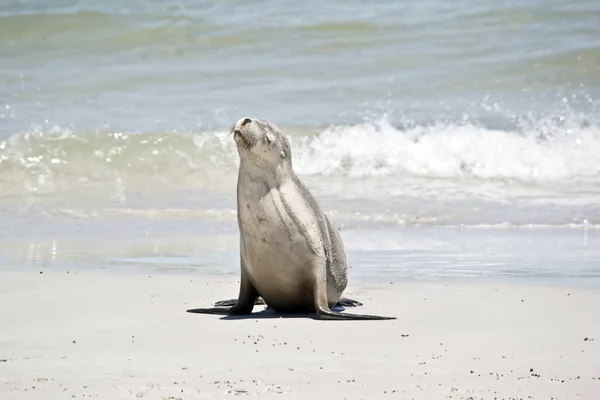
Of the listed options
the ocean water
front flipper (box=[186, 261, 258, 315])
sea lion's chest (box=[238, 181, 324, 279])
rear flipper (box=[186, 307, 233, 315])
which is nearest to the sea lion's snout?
sea lion's chest (box=[238, 181, 324, 279])

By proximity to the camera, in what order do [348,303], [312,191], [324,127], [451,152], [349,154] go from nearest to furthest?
[348,303] → [312,191] → [451,152] → [349,154] → [324,127]

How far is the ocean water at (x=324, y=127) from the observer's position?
33.8 ft

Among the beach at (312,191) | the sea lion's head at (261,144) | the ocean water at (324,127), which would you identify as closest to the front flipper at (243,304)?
the beach at (312,191)

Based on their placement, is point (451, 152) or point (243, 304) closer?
point (243, 304)

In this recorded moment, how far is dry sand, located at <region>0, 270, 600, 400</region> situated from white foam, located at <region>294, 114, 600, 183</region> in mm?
A: 7824

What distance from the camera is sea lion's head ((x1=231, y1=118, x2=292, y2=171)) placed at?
6762mm

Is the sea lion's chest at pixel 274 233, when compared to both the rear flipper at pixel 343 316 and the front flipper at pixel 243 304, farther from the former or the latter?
the rear flipper at pixel 343 316

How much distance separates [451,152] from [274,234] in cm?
975

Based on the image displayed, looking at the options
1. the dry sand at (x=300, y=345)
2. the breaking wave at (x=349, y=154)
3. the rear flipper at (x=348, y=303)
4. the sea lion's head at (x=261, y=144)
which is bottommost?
the dry sand at (x=300, y=345)

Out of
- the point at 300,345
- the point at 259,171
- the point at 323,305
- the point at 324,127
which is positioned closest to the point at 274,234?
the point at 259,171

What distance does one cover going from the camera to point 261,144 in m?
6.82

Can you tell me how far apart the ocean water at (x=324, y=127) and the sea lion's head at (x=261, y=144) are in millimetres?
1834

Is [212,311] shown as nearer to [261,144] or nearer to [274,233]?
[274,233]

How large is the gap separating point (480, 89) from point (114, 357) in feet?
48.6
